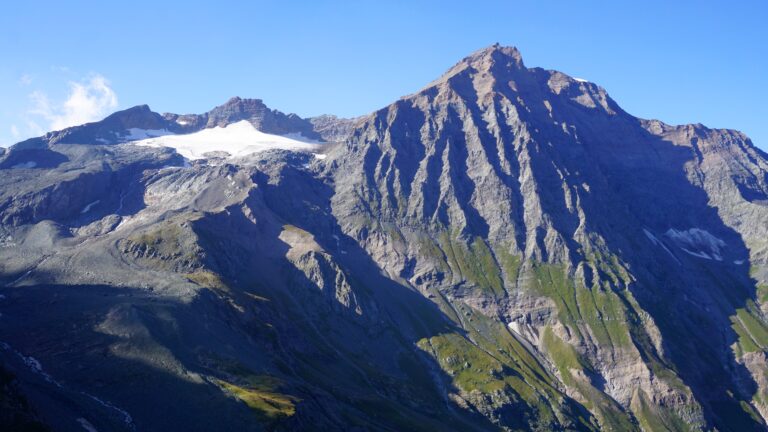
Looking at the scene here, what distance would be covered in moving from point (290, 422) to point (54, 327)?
204 ft

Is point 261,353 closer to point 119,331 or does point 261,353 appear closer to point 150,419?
point 119,331

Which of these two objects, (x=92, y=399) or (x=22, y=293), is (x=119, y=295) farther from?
(x=92, y=399)

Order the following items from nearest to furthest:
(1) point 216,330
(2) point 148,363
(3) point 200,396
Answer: (3) point 200,396 → (2) point 148,363 → (1) point 216,330

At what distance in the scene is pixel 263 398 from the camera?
141500mm

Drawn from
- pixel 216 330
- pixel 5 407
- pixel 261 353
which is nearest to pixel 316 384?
pixel 261 353

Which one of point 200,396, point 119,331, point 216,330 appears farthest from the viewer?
point 216,330

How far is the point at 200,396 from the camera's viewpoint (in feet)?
433

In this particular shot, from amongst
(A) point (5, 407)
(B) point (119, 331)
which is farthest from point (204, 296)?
(A) point (5, 407)

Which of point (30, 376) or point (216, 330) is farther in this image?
point (216, 330)

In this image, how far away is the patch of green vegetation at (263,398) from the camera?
134m

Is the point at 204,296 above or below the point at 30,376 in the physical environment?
above

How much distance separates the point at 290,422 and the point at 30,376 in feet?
163

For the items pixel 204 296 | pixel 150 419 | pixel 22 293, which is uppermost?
pixel 204 296

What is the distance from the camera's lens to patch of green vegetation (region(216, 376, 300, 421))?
13450 centimetres
